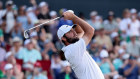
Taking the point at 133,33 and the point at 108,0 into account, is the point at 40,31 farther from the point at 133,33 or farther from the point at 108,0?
the point at 108,0

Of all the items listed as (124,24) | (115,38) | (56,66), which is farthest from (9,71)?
(124,24)

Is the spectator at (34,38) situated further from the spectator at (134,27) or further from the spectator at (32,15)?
the spectator at (134,27)

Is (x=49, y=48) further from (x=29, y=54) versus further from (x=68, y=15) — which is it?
(x=68, y=15)

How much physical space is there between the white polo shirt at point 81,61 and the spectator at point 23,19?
20.9 feet

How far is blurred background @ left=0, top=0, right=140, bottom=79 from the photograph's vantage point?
11.0 metres

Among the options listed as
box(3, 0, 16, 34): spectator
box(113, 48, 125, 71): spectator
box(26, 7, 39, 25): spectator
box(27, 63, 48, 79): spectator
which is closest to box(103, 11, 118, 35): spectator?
box(113, 48, 125, 71): spectator

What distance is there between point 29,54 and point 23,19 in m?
1.87

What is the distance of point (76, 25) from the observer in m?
6.61

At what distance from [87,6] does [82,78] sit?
9634 mm

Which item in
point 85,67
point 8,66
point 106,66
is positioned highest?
point 85,67

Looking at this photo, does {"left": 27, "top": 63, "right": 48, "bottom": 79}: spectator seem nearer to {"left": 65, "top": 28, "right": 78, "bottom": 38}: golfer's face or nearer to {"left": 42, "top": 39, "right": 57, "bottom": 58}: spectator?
{"left": 42, "top": 39, "right": 57, "bottom": 58}: spectator

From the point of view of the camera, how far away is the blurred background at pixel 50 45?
11.0 meters

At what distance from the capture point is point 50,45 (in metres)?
11.9

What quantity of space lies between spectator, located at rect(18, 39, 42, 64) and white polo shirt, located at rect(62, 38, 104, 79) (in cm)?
494
